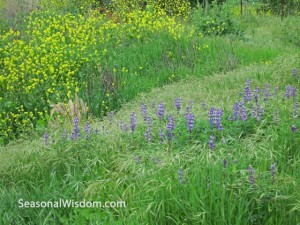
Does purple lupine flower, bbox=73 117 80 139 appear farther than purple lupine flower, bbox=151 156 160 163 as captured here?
Yes

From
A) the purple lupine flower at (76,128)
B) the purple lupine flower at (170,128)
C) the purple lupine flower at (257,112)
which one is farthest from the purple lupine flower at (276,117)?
the purple lupine flower at (76,128)

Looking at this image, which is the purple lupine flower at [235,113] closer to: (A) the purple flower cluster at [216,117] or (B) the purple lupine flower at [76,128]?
(A) the purple flower cluster at [216,117]

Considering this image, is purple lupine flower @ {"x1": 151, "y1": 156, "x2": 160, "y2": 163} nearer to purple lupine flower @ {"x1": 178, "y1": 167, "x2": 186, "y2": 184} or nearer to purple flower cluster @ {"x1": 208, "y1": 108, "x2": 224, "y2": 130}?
purple lupine flower @ {"x1": 178, "y1": 167, "x2": 186, "y2": 184}

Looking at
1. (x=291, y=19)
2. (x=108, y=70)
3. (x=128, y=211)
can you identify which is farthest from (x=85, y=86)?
(x=291, y=19)

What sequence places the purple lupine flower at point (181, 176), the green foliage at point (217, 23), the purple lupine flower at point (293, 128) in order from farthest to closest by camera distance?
the green foliage at point (217, 23) → the purple lupine flower at point (293, 128) → the purple lupine flower at point (181, 176)

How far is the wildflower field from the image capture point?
312cm

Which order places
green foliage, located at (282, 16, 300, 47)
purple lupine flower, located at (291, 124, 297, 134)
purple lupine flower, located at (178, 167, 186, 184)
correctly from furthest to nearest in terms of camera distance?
green foliage, located at (282, 16, 300, 47) → purple lupine flower, located at (291, 124, 297, 134) → purple lupine flower, located at (178, 167, 186, 184)

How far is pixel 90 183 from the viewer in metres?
3.73

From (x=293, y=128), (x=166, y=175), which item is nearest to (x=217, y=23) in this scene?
(x=293, y=128)

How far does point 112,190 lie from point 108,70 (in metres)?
3.89

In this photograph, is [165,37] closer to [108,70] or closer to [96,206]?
[108,70]

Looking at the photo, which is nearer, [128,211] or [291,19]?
[128,211]

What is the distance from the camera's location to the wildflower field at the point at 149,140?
10.2 ft

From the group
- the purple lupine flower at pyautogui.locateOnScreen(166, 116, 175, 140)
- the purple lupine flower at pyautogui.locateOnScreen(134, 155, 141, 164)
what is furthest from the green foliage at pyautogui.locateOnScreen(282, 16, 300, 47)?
the purple lupine flower at pyautogui.locateOnScreen(134, 155, 141, 164)
